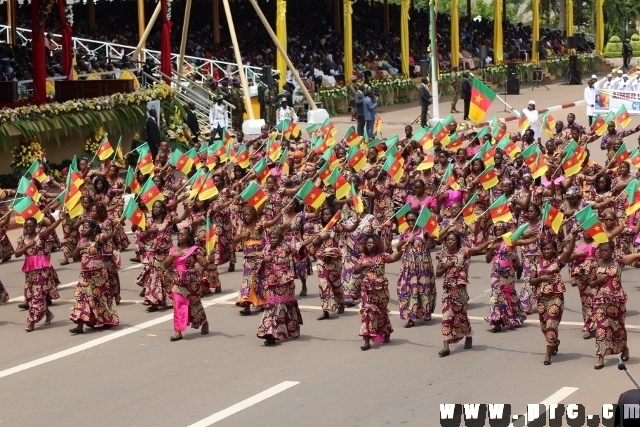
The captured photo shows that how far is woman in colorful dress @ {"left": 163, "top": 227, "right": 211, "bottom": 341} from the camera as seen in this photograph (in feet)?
50.2

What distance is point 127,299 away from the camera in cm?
1808

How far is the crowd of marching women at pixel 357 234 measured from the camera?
564 inches

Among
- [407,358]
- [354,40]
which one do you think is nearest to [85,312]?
[407,358]

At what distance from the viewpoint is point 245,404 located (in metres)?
12.8

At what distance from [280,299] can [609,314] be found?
3638 millimetres

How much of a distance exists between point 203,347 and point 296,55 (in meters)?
28.5

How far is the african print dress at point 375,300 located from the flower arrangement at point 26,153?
13.3 m

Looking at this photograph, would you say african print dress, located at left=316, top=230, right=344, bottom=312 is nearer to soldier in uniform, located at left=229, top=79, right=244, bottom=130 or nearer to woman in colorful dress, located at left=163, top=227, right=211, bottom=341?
woman in colorful dress, located at left=163, top=227, right=211, bottom=341

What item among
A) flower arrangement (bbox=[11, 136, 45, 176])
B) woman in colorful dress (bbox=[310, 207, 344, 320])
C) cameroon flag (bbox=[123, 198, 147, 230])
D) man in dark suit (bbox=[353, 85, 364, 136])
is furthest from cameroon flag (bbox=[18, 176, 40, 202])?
man in dark suit (bbox=[353, 85, 364, 136])

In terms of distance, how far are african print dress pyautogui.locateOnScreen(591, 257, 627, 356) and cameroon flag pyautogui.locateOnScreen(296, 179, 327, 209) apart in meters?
4.54

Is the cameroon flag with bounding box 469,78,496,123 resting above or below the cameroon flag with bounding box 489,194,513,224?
above

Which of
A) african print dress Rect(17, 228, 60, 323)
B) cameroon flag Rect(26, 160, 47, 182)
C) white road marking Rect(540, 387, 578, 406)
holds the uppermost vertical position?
cameroon flag Rect(26, 160, 47, 182)

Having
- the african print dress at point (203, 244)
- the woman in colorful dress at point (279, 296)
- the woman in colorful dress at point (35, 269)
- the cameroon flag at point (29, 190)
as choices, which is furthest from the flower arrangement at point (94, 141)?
the woman in colorful dress at point (279, 296)

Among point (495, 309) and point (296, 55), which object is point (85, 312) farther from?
point (296, 55)
